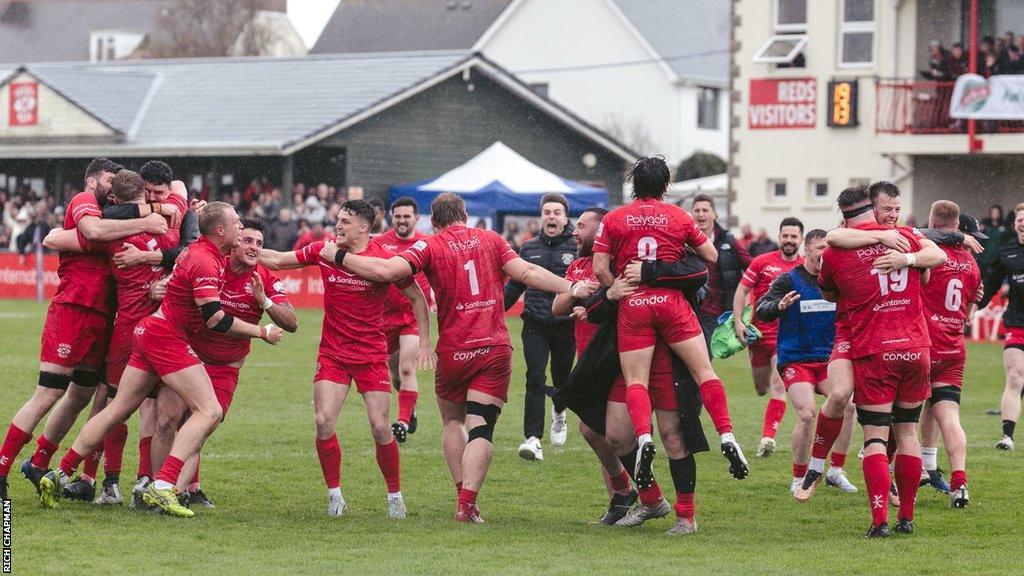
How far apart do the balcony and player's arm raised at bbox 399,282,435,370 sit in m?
22.8

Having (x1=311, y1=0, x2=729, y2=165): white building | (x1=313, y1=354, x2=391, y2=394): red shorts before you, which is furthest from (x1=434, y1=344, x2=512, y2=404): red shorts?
(x1=311, y1=0, x2=729, y2=165): white building

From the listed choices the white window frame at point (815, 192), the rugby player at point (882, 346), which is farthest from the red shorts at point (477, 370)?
the white window frame at point (815, 192)

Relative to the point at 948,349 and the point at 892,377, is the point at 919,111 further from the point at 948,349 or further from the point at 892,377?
the point at 892,377

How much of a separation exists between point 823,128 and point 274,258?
25030mm

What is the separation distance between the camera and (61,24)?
79.3 m

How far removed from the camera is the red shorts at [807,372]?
38.7 ft

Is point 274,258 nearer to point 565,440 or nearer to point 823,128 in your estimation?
point 565,440

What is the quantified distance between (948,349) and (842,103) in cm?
2289

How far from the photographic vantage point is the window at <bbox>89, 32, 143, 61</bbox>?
76500mm

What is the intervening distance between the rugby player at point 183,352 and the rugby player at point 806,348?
12.3 ft

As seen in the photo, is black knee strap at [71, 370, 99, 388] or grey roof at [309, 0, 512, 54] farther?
grey roof at [309, 0, 512, 54]

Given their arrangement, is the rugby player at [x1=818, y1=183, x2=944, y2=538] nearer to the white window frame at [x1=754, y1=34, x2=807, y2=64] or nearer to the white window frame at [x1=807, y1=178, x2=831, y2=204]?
the white window frame at [x1=754, y1=34, x2=807, y2=64]

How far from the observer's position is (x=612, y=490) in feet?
33.8

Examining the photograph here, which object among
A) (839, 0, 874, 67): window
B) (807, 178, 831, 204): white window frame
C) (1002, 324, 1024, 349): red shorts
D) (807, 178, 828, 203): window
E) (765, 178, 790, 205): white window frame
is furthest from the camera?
(765, 178, 790, 205): white window frame
